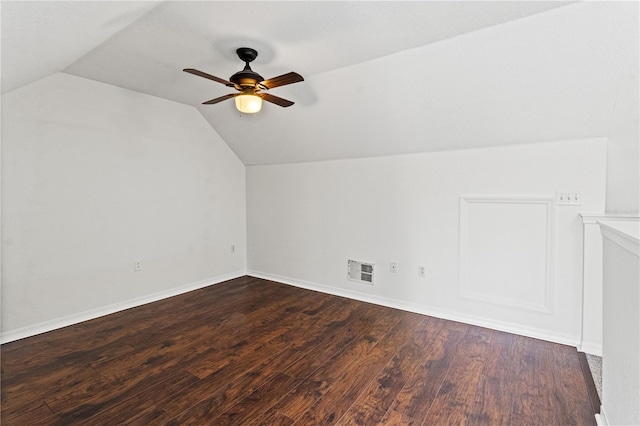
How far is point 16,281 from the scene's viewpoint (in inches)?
112

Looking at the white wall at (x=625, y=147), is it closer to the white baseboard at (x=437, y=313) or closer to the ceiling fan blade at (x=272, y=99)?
the white baseboard at (x=437, y=313)

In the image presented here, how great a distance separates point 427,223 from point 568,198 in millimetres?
1216

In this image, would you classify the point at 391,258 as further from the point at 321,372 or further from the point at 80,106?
the point at 80,106

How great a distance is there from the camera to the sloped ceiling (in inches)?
74.7

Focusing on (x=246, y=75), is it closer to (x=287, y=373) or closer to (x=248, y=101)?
(x=248, y=101)

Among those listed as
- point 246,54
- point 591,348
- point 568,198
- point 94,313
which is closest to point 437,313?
point 591,348

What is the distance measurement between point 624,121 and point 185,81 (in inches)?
153

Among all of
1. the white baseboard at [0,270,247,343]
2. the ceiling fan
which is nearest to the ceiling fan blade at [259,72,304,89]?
the ceiling fan

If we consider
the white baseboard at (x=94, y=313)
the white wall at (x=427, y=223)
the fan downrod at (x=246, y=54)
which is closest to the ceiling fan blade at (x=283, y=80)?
the fan downrod at (x=246, y=54)

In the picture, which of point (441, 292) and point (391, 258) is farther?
point (391, 258)

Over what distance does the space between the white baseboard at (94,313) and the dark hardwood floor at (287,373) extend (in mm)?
104

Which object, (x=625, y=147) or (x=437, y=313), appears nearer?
(x=625, y=147)

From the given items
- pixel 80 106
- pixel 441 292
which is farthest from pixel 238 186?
pixel 441 292

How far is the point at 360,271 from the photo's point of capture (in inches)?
153
